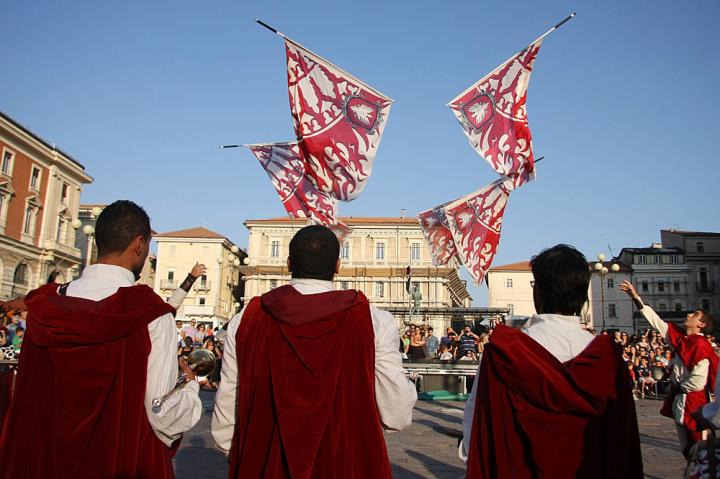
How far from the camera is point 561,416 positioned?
9.11 ft

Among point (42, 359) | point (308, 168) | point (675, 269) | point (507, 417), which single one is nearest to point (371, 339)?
point (507, 417)

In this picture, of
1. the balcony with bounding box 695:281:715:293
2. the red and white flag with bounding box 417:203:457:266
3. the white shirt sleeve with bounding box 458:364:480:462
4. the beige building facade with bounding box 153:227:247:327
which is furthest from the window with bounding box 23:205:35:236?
the balcony with bounding box 695:281:715:293

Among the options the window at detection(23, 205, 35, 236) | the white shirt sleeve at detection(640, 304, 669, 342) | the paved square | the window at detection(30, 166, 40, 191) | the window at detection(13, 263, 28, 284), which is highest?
the window at detection(30, 166, 40, 191)

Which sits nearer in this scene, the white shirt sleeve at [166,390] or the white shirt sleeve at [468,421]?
the white shirt sleeve at [166,390]

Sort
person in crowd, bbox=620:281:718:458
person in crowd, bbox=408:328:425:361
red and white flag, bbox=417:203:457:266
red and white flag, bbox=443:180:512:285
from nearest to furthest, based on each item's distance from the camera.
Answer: person in crowd, bbox=620:281:718:458, red and white flag, bbox=443:180:512:285, red and white flag, bbox=417:203:457:266, person in crowd, bbox=408:328:425:361

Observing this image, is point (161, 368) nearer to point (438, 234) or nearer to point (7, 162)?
point (438, 234)

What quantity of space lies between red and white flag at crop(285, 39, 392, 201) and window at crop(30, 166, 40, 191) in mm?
49071

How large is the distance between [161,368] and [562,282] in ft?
6.47

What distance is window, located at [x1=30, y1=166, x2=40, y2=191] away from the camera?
163 feet

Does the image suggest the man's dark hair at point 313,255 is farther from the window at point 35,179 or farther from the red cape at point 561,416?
the window at point 35,179

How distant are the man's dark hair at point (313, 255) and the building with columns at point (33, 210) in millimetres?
47147

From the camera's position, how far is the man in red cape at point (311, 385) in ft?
8.93

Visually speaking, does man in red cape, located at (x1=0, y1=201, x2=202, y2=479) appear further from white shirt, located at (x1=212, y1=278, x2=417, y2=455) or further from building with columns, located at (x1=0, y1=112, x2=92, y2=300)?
building with columns, located at (x1=0, y1=112, x2=92, y2=300)

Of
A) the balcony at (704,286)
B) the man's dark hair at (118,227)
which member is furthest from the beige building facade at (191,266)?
the man's dark hair at (118,227)
